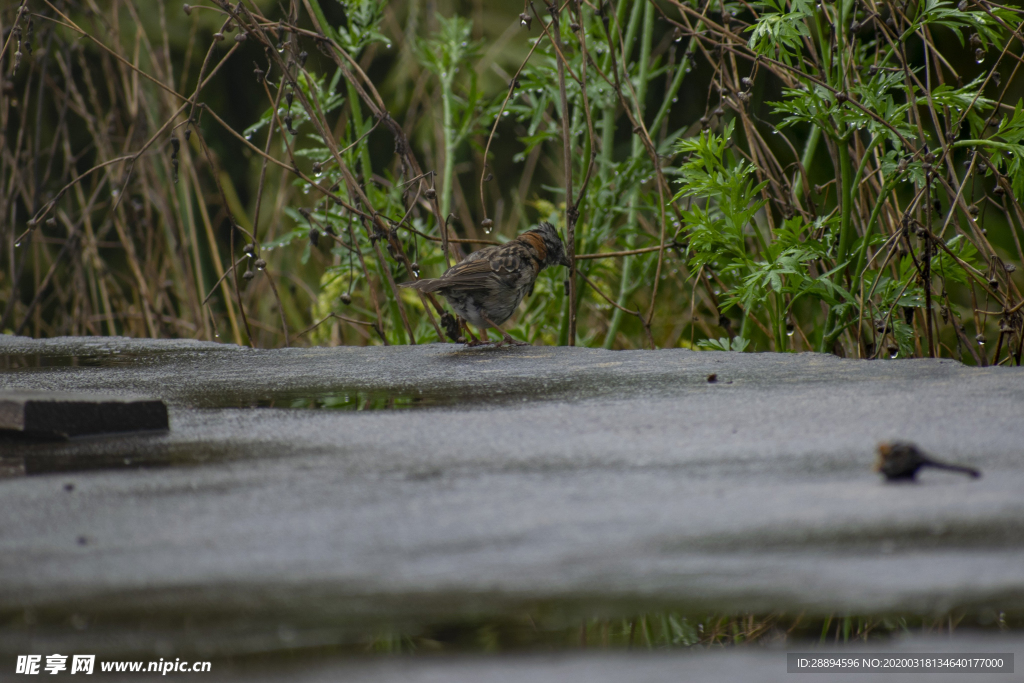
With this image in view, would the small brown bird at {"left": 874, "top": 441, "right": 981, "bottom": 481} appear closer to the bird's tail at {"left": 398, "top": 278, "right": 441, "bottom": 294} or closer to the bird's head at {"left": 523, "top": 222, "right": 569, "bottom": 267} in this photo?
the bird's tail at {"left": 398, "top": 278, "right": 441, "bottom": 294}

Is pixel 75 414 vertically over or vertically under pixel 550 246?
under

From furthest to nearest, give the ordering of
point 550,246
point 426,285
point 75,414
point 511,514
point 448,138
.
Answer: point 448,138 → point 550,246 → point 426,285 → point 75,414 → point 511,514

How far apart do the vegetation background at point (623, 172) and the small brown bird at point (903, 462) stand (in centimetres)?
171

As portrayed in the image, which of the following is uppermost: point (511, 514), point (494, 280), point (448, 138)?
point (448, 138)

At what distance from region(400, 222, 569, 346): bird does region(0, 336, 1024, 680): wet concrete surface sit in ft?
3.20

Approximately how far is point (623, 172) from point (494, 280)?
1103 mm

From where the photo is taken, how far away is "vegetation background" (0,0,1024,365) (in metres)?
3.45

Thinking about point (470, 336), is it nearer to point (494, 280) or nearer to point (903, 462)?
point (494, 280)

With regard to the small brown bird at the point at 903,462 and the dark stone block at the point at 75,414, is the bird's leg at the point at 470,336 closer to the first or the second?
the dark stone block at the point at 75,414

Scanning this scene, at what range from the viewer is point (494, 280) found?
3.57 meters

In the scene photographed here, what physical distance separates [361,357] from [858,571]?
7.81ft

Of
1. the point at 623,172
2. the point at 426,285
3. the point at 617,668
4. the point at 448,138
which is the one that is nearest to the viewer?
the point at 617,668

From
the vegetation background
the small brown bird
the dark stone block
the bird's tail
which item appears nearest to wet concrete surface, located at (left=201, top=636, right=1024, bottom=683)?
the small brown bird

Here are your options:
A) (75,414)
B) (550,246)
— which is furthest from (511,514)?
(550,246)
